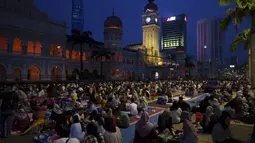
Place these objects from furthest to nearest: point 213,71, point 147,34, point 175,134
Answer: point 213,71, point 147,34, point 175,134

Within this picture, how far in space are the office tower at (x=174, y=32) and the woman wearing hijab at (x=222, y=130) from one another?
115737 mm

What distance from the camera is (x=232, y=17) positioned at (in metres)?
12.7

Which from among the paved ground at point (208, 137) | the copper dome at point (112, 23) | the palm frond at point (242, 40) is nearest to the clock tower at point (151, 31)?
the copper dome at point (112, 23)

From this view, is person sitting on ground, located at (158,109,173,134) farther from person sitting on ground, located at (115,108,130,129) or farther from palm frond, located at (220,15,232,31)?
palm frond, located at (220,15,232,31)

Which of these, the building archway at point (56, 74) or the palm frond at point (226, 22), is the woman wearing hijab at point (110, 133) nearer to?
the palm frond at point (226, 22)

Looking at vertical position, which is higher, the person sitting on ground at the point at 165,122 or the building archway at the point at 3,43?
the building archway at the point at 3,43

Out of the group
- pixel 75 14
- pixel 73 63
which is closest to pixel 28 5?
pixel 73 63

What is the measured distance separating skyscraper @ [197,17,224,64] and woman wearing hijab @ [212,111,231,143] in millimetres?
172743

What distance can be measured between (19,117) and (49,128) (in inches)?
55.4

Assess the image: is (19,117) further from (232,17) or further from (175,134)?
(232,17)

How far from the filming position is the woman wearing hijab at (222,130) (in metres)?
4.95

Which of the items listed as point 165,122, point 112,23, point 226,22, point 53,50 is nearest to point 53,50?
point 53,50

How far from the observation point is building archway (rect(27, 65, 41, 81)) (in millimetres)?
28547

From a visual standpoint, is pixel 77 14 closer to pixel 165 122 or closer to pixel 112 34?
pixel 112 34
